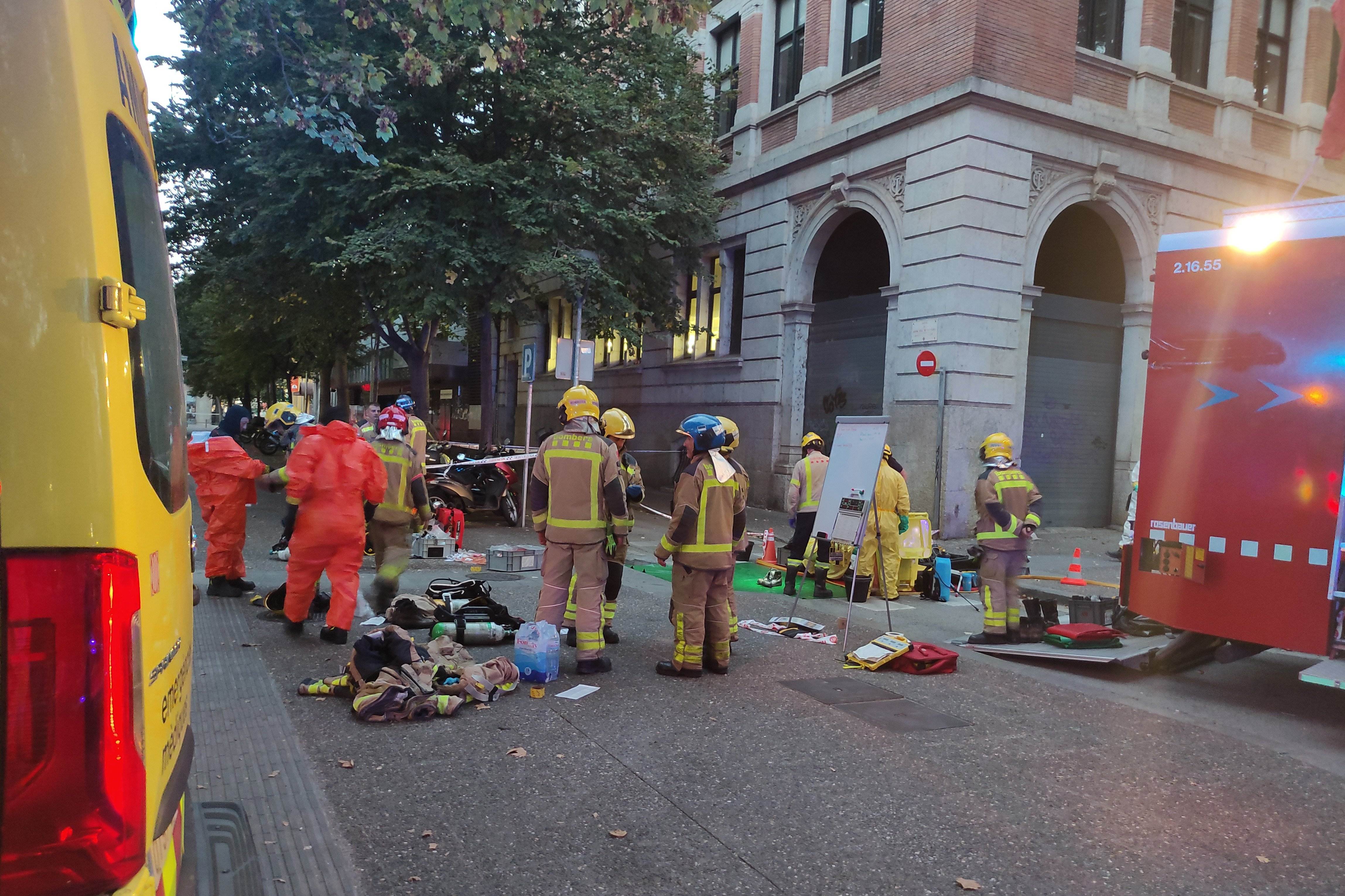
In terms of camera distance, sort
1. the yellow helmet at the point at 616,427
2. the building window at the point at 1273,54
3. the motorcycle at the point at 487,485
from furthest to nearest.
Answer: the building window at the point at 1273,54 → the motorcycle at the point at 487,485 → the yellow helmet at the point at 616,427

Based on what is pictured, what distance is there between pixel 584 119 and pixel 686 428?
35.2ft

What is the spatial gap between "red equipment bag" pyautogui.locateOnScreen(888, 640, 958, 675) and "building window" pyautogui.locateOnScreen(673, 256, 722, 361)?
Answer: 13863 millimetres

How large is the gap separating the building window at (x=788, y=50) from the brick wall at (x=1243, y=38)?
773 cm

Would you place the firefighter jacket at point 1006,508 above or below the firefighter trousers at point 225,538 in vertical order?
above

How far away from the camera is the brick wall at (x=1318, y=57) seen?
56.8ft

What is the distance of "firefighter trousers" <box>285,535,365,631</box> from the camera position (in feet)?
21.5

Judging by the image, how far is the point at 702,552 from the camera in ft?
20.8

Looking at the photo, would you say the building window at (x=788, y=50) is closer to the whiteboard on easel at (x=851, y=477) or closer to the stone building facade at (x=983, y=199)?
the stone building facade at (x=983, y=199)

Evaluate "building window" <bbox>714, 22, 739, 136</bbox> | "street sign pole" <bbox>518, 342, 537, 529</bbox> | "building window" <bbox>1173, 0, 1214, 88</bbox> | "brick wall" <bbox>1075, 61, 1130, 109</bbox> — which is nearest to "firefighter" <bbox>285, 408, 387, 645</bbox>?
"street sign pole" <bbox>518, 342, 537, 529</bbox>

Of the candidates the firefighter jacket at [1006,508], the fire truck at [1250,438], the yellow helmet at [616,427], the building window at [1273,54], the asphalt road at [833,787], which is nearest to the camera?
the asphalt road at [833,787]

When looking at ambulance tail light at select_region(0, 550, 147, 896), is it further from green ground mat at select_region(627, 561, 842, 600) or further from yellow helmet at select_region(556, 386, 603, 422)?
green ground mat at select_region(627, 561, 842, 600)

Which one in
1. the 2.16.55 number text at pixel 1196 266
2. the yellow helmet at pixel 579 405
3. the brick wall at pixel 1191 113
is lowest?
the yellow helmet at pixel 579 405

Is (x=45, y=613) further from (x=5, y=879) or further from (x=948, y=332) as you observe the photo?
(x=948, y=332)

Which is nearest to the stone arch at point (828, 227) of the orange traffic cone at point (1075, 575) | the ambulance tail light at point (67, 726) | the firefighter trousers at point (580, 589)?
the orange traffic cone at point (1075, 575)
